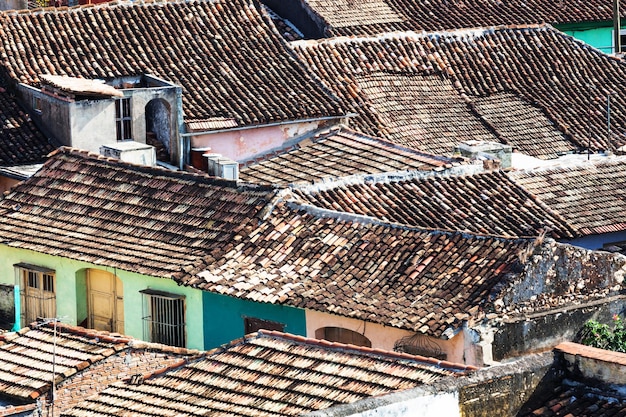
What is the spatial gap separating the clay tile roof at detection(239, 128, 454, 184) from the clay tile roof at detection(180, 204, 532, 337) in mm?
3958

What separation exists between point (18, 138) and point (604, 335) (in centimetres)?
1474

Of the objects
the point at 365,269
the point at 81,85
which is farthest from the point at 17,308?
the point at 81,85

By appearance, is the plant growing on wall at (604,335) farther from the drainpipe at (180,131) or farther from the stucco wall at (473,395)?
the drainpipe at (180,131)

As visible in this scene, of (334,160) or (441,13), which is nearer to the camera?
(334,160)

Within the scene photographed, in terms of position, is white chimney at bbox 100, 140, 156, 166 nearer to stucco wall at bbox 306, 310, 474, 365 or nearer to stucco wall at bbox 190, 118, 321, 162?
stucco wall at bbox 190, 118, 321, 162

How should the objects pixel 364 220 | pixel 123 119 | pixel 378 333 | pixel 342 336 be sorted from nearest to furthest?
1. pixel 378 333
2. pixel 342 336
3. pixel 364 220
4. pixel 123 119

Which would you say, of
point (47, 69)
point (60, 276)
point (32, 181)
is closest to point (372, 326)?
point (60, 276)

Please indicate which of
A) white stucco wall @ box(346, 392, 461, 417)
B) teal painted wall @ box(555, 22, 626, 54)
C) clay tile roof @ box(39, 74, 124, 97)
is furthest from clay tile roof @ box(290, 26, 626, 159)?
white stucco wall @ box(346, 392, 461, 417)

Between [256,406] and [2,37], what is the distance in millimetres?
17906

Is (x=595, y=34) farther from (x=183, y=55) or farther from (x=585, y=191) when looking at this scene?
(x=585, y=191)

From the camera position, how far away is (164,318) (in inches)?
1035

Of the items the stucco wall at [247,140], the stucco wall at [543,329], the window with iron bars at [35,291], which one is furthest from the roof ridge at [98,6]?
the stucco wall at [543,329]

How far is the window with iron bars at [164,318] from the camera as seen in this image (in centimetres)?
2614

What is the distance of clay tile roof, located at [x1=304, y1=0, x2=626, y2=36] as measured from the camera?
42812 millimetres
